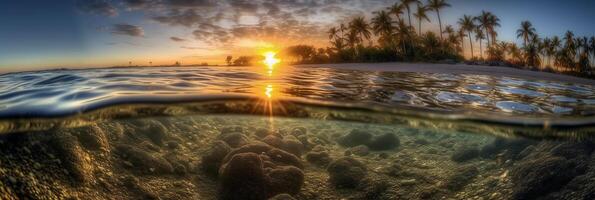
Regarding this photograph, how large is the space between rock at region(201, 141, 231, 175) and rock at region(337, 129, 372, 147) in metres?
4.36

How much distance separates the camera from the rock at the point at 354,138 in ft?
37.0

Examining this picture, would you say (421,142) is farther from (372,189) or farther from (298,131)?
(372,189)

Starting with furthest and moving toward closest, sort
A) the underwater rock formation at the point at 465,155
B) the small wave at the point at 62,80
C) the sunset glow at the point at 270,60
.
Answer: the sunset glow at the point at 270,60 → the underwater rock formation at the point at 465,155 → the small wave at the point at 62,80

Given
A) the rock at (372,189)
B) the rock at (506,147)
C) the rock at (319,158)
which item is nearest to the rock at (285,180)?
the rock at (372,189)

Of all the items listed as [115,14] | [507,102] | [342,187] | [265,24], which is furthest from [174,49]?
[507,102]

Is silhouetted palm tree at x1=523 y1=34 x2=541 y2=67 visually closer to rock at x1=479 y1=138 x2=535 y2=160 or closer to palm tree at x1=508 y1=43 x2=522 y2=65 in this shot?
palm tree at x1=508 y1=43 x2=522 y2=65

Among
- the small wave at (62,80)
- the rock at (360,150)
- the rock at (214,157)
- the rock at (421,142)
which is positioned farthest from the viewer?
the rock at (421,142)

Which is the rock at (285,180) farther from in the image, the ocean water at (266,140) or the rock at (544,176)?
the rock at (544,176)

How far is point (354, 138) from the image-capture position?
11.5 metres

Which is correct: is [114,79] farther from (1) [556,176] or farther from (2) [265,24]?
(1) [556,176]

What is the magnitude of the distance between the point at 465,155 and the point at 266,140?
5367 millimetres

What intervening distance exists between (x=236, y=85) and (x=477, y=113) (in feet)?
17.6

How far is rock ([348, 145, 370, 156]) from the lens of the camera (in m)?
10.1

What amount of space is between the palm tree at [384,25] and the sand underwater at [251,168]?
163 ft
